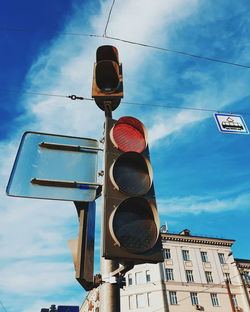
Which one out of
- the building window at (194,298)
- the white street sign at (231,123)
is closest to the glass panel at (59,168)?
the white street sign at (231,123)

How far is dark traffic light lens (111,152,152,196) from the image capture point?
215 cm

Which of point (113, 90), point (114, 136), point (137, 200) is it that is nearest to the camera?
point (137, 200)

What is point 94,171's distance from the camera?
2.47 m

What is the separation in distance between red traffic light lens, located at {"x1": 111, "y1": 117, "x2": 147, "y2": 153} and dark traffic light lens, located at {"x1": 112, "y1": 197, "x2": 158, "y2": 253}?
63 cm

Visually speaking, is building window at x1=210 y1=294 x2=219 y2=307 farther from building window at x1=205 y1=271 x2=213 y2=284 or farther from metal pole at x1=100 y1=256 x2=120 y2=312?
metal pole at x1=100 y1=256 x2=120 y2=312

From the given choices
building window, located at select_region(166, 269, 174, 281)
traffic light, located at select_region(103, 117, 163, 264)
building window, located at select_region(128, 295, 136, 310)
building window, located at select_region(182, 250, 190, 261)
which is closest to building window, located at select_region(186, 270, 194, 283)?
building window, located at select_region(182, 250, 190, 261)

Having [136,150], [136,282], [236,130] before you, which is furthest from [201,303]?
[136,150]

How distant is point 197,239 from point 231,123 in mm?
31132

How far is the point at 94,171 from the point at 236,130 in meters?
4.80

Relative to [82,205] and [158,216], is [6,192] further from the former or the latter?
[158,216]

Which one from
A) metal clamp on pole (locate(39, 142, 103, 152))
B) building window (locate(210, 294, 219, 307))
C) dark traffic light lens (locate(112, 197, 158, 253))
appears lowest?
dark traffic light lens (locate(112, 197, 158, 253))

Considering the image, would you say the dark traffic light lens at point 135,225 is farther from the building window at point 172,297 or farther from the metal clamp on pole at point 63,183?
the building window at point 172,297

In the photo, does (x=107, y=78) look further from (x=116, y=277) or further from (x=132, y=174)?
(x=116, y=277)

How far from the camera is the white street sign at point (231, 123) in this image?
6023mm
